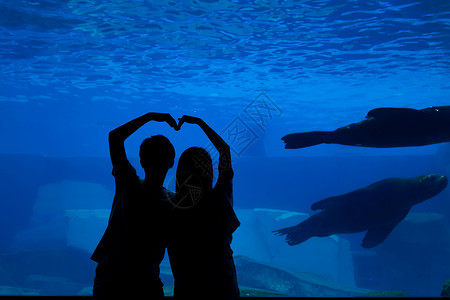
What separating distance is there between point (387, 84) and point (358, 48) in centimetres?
832

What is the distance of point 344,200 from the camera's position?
7.78 meters

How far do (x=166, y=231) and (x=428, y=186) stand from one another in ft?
21.5

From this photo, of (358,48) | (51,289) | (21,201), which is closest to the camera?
(358,48)

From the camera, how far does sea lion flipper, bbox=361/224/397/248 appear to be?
7.68 m

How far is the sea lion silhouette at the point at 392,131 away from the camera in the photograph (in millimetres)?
5797

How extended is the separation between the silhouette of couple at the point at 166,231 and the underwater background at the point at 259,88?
10.1ft

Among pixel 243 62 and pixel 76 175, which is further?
pixel 76 175

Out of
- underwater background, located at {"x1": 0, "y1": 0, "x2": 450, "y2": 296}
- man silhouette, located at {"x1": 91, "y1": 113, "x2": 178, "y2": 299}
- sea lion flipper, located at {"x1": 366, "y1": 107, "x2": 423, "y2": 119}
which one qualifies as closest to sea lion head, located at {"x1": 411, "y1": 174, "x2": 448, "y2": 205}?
sea lion flipper, located at {"x1": 366, "y1": 107, "x2": 423, "y2": 119}

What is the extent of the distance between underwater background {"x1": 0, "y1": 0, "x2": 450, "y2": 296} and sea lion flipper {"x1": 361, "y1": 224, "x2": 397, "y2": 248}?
315cm

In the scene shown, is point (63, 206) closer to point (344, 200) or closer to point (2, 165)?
point (2, 165)

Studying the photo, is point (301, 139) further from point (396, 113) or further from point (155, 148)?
point (155, 148)

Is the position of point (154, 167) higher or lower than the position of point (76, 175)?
lower

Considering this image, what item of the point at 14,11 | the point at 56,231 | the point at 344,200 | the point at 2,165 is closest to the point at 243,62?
the point at 14,11

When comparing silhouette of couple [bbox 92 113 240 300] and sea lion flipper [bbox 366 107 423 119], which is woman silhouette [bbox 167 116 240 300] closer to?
silhouette of couple [bbox 92 113 240 300]
